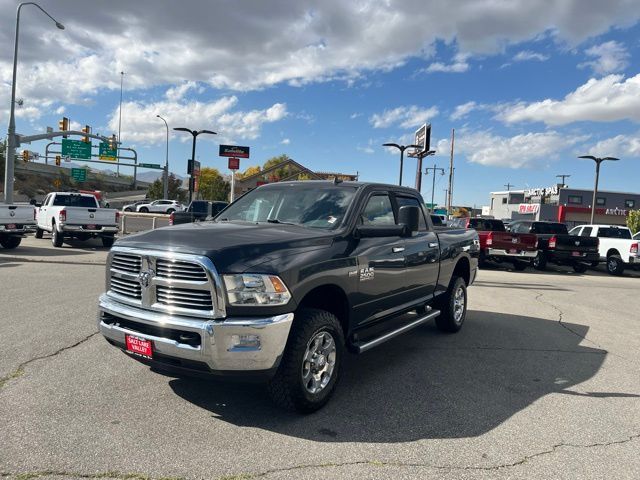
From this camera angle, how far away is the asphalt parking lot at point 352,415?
3145 millimetres

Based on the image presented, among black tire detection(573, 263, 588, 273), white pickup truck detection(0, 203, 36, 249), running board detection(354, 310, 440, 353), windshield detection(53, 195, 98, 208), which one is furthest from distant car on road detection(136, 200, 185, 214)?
running board detection(354, 310, 440, 353)

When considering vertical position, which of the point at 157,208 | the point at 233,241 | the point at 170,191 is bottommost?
the point at 233,241

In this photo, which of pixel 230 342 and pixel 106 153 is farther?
pixel 106 153

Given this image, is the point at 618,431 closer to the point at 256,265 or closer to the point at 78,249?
the point at 256,265

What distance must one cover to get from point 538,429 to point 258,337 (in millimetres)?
2312

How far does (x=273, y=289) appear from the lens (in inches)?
139

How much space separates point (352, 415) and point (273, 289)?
1284 millimetres

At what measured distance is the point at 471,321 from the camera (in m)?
7.86


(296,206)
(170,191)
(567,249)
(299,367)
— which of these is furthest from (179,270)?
(170,191)

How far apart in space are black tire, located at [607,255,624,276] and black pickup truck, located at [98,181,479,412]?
15919 mm

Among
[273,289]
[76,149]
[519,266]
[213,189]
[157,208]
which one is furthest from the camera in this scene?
[213,189]

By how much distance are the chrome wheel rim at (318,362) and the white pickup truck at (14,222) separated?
14.1 meters

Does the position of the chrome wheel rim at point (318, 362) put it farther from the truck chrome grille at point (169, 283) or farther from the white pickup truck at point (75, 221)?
the white pickup truck at point (75, 221)

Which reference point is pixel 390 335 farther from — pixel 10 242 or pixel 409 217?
pixel 10 242
